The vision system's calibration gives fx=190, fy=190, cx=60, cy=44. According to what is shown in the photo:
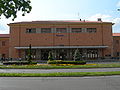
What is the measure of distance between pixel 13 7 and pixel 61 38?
46408mm

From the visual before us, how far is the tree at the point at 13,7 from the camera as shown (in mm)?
8023

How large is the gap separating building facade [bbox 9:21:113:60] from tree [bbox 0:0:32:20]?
45481mm

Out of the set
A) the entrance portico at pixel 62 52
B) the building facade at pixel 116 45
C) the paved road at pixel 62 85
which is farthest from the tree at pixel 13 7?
the building facade at pixel 116 45

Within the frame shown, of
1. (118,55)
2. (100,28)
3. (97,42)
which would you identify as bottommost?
(118,55)

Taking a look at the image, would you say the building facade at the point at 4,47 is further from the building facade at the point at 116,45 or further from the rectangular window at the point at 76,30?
the building facade at the point at 116,45

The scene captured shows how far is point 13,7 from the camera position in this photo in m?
8.12

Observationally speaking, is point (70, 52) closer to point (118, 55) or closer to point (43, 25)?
point (43, 25)

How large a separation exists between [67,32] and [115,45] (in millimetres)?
15691

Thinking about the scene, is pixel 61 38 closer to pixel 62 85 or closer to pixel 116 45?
pixel 116 45

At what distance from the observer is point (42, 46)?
54.0 metres

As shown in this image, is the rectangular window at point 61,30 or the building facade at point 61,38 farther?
the rectangular window at point 61,30

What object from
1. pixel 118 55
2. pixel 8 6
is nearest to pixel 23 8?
pixel 8 6

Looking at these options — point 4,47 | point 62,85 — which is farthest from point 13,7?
point 4,47

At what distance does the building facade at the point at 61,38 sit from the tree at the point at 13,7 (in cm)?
4548
